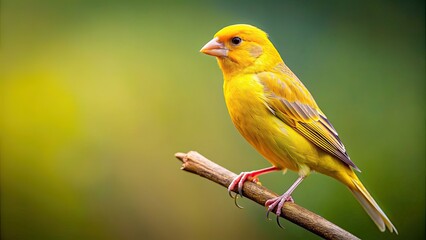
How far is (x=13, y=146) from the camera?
3.13 m

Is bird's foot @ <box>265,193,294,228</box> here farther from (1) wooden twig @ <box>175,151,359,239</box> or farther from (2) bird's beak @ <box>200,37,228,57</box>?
(2) bird's beak @ <box>200,37,228,57</box>

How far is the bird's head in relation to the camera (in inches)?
91.2

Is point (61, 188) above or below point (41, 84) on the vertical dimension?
below

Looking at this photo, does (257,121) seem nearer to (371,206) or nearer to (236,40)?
(236,40)

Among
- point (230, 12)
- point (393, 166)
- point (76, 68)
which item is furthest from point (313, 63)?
point (76, 68)

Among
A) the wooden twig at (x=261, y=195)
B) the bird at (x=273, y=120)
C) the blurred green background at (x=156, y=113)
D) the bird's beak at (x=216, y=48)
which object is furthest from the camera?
the blurred green background at (x=156, y=113)

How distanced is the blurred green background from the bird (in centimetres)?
48

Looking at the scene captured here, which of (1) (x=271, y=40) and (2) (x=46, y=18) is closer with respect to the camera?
(1) (x=271, y=40)

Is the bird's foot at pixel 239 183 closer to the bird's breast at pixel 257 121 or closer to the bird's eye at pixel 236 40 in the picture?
the bird's breast at pixel 257 121

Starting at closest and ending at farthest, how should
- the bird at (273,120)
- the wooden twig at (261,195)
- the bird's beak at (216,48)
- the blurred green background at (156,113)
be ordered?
the wooden twig at (261,195), the bird's beak at (216,48), the bird at (273,120), the blurred green background at (156,113)

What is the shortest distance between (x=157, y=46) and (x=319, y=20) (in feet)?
2.87

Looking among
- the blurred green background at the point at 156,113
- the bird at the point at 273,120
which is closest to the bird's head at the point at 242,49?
the bird at the point at 273,120

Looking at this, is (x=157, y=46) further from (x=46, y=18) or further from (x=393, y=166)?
(x=393, y=166)

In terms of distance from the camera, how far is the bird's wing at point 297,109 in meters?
Answer: 2.48
